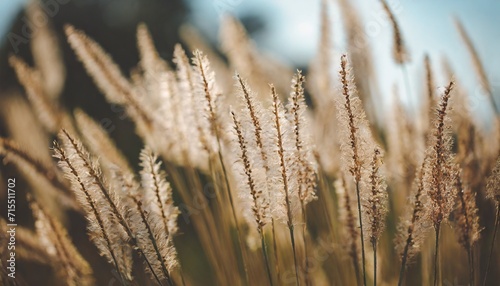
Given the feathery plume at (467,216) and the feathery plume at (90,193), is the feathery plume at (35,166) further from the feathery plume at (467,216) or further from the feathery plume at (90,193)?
the feathery plume at (467,216)

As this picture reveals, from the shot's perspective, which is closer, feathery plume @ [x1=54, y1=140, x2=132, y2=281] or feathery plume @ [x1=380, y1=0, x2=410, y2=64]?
feathery plume @ [x1=54, y1=140, x2=132, y2=281]

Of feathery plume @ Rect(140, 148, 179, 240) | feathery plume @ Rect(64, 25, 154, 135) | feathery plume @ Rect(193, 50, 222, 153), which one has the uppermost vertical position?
feathery plume @ Rect(64, 25, 154, 135)

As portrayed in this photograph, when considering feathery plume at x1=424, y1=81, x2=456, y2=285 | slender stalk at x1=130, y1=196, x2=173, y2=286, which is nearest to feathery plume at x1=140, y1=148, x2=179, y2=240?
slender stalk at x1=130, y1=196, x2=173, y2=286

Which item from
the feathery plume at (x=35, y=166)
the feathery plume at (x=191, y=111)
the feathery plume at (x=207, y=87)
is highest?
the feathery plume at (x=191, y=111)

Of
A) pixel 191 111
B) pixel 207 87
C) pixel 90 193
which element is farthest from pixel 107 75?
pixel 90 193

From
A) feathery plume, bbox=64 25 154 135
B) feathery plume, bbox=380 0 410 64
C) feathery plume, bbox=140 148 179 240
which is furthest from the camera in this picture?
feathery plume, bbox=64 25 154 135

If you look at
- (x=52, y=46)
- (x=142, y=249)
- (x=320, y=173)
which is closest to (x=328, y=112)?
(x=320, y=173)

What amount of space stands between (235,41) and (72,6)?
17.7ft

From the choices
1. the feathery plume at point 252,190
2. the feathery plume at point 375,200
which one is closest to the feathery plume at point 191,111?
the feathery plume at point 252,190

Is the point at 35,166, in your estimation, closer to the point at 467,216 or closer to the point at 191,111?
the point at 191,111

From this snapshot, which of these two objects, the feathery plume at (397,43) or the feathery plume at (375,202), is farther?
the feathery plume at (397,43)

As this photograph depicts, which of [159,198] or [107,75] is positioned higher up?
[107,75]

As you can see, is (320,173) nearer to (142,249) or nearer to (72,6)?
(142,249)

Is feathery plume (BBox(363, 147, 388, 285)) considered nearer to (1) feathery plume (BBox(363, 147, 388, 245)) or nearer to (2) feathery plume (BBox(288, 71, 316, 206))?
(1) feathery plume (BBox(363, 147, 388, 245))
